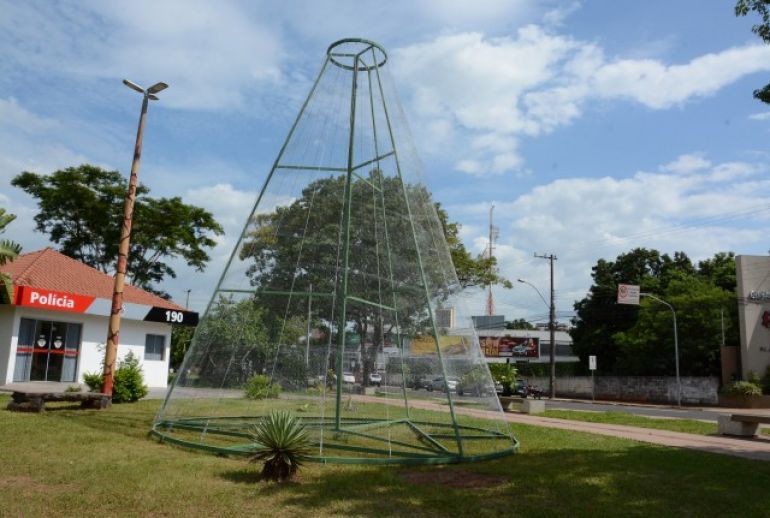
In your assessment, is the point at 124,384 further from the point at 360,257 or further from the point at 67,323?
the point at 360,257

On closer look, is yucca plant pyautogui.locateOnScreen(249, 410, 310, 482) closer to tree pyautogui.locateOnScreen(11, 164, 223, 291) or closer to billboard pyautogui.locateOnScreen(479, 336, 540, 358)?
tree pyautogui.locateOnScreen(11, 164, 223, 291)

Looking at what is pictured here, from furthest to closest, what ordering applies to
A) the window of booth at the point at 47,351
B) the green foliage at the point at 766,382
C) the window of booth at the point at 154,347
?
the green foliage at the point at 766,382 → the window of booth at the point at 154,347 → the window of booth at the point at 47,351

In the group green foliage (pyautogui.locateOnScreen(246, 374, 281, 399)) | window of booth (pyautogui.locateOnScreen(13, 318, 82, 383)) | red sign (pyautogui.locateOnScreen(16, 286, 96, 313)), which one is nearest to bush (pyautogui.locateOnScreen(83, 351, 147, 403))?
red sign (pyautogui.locateOnScreen(16, 286, 96, 313))

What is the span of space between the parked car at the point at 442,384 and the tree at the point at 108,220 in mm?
29693

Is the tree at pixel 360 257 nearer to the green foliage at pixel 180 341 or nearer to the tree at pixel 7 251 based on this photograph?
the tree at pixel 7 251

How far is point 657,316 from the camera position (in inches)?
1594

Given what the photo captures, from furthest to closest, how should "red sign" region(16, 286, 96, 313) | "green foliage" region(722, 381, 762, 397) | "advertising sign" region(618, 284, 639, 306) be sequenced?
"advertising sign" region(618, 284, 639, 306) → "green foliage" region(722, 381, 762, 397) → "red sign" region(16, 286, 96, 313)

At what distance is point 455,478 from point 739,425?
425 inches

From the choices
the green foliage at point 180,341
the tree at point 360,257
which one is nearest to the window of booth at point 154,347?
the green foliage at point 180,341

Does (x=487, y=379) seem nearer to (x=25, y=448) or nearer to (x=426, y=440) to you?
(x=426, y=440)

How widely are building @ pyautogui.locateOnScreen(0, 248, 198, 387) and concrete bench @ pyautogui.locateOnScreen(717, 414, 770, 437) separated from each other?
18389 millimetres

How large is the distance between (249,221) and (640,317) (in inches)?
1473

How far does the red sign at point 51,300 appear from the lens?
1941 cm

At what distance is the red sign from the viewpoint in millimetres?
19406
